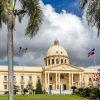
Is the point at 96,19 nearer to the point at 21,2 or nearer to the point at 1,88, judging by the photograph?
the point at 21,2

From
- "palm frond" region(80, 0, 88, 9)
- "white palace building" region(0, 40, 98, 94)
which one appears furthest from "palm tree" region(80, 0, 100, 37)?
"white palace building" region(0, 40, 98, 94)

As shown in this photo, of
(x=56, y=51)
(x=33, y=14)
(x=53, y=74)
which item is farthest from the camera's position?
(x=56, y=51)

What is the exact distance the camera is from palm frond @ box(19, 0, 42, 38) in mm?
20719

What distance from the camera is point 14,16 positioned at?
20219mm

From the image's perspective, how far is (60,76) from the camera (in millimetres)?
133000

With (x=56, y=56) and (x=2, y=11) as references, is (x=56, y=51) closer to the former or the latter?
(x=56, y=56)

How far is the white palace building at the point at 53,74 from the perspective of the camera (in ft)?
424

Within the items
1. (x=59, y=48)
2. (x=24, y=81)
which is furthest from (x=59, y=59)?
(x=24, y=81)

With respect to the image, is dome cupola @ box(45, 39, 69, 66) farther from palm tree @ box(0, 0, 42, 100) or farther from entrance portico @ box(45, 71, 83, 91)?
palm tree @ box(0, 0, 42, 100)

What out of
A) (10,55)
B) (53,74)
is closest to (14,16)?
(10,55)

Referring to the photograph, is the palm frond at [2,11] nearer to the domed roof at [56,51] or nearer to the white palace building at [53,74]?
the white palace building at [53,74]

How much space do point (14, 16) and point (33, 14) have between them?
1176 mm

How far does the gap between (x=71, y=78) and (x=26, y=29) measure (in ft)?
366

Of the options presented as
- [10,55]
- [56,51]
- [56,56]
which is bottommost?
[10,55]
